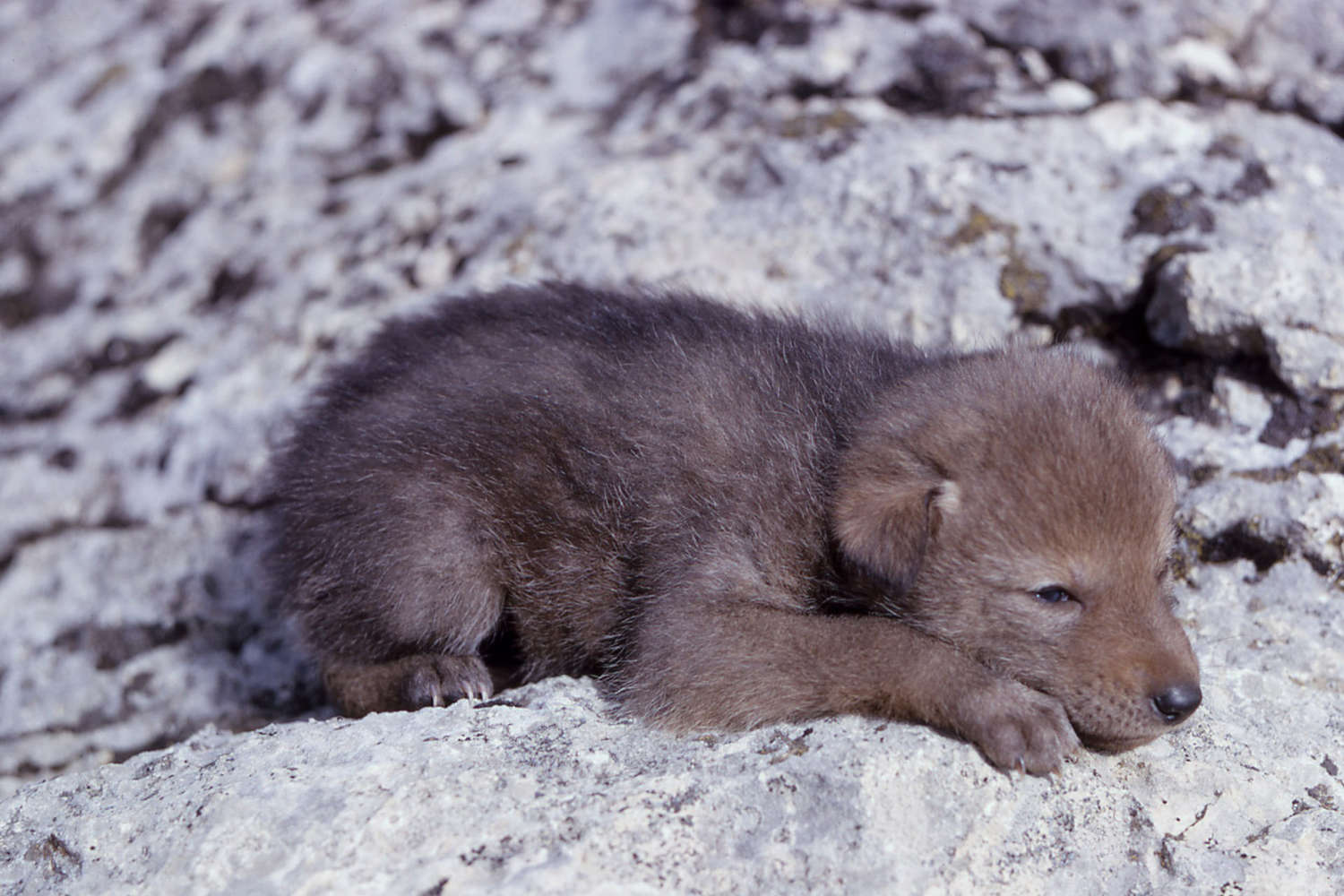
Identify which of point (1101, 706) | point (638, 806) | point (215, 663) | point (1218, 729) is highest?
point (638, 806)

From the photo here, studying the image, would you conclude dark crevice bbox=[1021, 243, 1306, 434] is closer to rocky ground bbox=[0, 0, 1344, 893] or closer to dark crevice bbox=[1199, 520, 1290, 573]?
rocky ground bbox=[0, 0, 1344, 893]

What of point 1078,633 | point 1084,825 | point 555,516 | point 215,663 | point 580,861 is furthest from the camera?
point 215,663

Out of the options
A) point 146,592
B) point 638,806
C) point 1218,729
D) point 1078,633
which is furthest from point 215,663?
point 1218,729

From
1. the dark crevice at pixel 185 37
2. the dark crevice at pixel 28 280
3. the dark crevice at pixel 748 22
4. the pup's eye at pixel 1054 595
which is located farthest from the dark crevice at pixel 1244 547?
the dark crevice at pixel 185 37

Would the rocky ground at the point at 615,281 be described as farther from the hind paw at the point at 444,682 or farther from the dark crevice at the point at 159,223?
the hind paw at the point at 444,682

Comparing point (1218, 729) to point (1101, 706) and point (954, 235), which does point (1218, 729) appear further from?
point (954, 235)
